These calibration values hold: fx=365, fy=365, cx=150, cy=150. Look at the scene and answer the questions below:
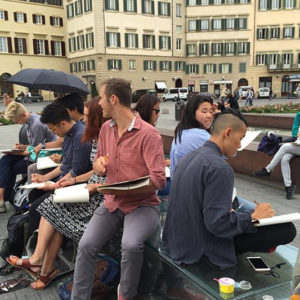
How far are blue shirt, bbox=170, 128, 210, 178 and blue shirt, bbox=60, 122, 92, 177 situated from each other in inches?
33.2

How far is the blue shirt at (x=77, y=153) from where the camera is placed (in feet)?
11.6

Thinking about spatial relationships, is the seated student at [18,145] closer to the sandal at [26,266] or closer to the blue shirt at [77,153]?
the blue shirt at [77,153]

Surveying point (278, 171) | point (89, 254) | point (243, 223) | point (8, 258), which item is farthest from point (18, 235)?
point (278, 171)

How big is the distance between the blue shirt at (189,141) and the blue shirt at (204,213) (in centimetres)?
117

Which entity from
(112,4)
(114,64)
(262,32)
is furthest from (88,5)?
(262,32)

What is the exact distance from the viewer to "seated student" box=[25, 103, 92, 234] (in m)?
3.52

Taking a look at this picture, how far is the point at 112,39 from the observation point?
44750 mm

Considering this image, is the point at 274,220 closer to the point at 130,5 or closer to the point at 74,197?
the point at 74,197

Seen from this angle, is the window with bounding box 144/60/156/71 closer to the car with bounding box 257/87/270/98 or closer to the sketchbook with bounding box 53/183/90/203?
the car with bounding box 257/87/270/98

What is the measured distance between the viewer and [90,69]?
4544 cm

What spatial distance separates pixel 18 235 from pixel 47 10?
50.7m

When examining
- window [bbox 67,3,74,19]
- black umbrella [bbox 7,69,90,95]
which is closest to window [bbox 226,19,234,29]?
window [bbox 67,3,74,19]

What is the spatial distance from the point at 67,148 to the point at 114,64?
42965 millimetres

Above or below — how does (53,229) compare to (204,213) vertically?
below
